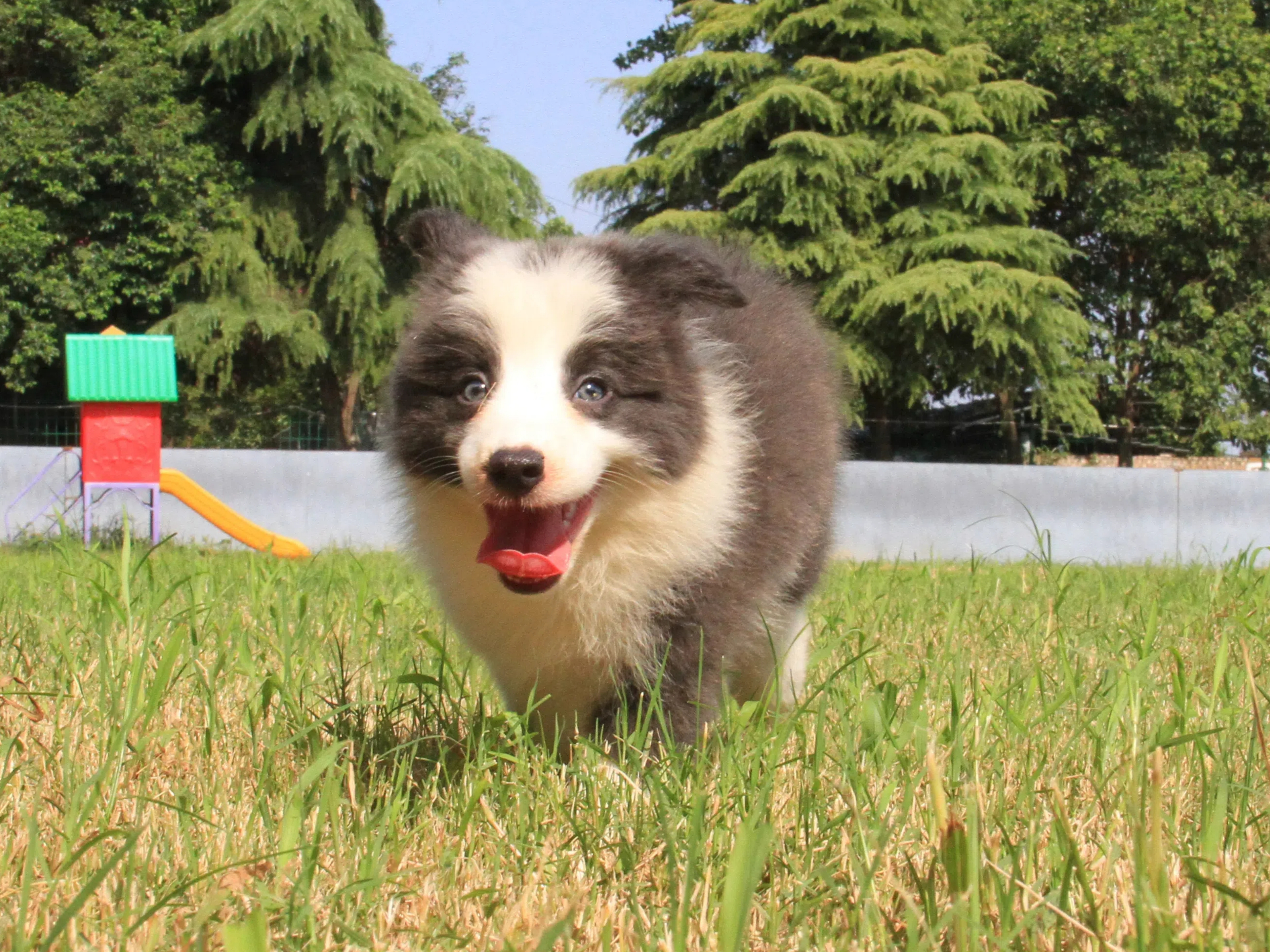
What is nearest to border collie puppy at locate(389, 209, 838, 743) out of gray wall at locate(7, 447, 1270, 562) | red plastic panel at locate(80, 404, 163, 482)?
red plastic panel at locate(80, 404, 163, 482)

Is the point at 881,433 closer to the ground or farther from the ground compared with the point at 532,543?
closer to the ground

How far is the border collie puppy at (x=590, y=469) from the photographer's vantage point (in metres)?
2.53

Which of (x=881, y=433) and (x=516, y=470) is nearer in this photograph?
(x=516, y=470)

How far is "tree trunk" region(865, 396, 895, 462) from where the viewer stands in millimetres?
22188

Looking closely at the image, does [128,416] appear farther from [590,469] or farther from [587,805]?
[587,805]

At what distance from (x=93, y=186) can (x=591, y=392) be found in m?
20.2

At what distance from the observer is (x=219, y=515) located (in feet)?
35.4

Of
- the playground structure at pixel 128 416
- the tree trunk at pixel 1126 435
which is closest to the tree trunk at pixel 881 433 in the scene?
the tree trunk at pixel 1126 435

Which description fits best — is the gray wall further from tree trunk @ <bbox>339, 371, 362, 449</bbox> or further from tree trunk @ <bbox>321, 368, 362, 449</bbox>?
tree trunk @ <bbox>339, 371, 362, 449</bbox>

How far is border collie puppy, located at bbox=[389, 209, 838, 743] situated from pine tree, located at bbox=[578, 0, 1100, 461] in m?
18.9

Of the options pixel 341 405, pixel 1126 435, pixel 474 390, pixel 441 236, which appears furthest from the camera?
pixel 1126 435

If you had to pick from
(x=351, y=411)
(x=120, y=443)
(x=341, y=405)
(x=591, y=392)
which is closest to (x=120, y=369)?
(x=120, y=443)

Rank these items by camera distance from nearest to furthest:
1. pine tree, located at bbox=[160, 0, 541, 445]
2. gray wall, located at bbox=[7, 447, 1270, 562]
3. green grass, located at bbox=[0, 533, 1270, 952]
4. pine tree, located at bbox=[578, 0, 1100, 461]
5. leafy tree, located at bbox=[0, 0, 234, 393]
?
green grass, located at bbox=[0, 533, 1270, 952], gray wall, located at bbox=[7, 447, 1270, 562], leafy tree, located at bbox=[0, 0, 234, 393], pine tree, located at bbox=[160, 0, 541, 445], pine tree, located at bbox=[578, 0, 1100, 461]

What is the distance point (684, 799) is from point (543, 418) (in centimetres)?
79
